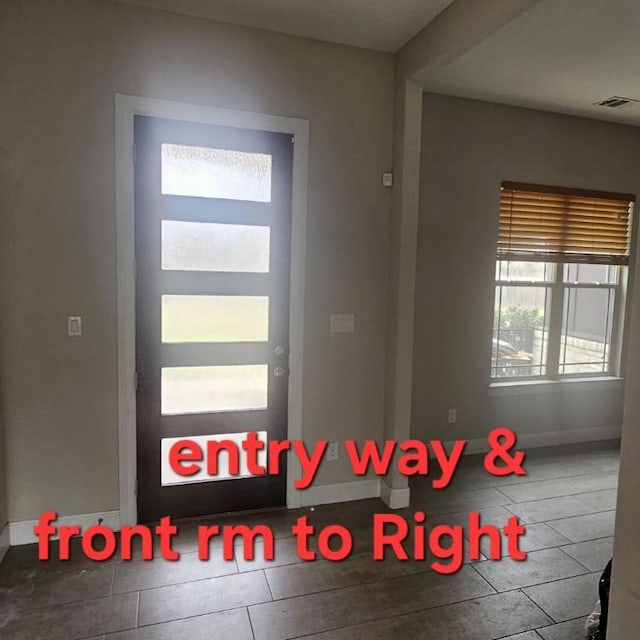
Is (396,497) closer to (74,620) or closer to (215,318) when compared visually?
(215,318)

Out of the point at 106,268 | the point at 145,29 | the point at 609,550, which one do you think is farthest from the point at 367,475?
the point at 145,29

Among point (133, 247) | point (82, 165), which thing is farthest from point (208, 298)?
point (82, 165)

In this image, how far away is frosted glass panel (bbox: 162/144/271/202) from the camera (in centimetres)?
272

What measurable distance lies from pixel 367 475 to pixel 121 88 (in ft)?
9.05

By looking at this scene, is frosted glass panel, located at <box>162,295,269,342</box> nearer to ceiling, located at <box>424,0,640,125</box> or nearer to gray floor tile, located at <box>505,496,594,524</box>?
ceiling, located at <box>424,0,640,125</box>

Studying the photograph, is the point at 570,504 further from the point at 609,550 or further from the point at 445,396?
the point at 445,396

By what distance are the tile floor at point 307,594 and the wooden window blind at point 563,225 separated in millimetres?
2246

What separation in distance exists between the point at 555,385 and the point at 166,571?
11.6 ft

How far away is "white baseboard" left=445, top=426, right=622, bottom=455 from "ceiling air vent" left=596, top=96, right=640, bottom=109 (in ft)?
9.06

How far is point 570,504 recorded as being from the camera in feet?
10.6

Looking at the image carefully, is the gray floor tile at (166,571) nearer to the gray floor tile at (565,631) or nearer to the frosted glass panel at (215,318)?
the frosted glass panel at (215,318)

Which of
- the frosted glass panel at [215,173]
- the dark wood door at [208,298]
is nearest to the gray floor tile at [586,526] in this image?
the dark wood door at [208,298]

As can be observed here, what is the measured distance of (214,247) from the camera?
9.26ft

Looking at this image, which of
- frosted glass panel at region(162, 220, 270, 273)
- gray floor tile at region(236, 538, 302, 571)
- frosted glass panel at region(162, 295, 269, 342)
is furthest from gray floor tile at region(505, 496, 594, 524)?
frosted glass panel at region(162, 220, 270, 273)
